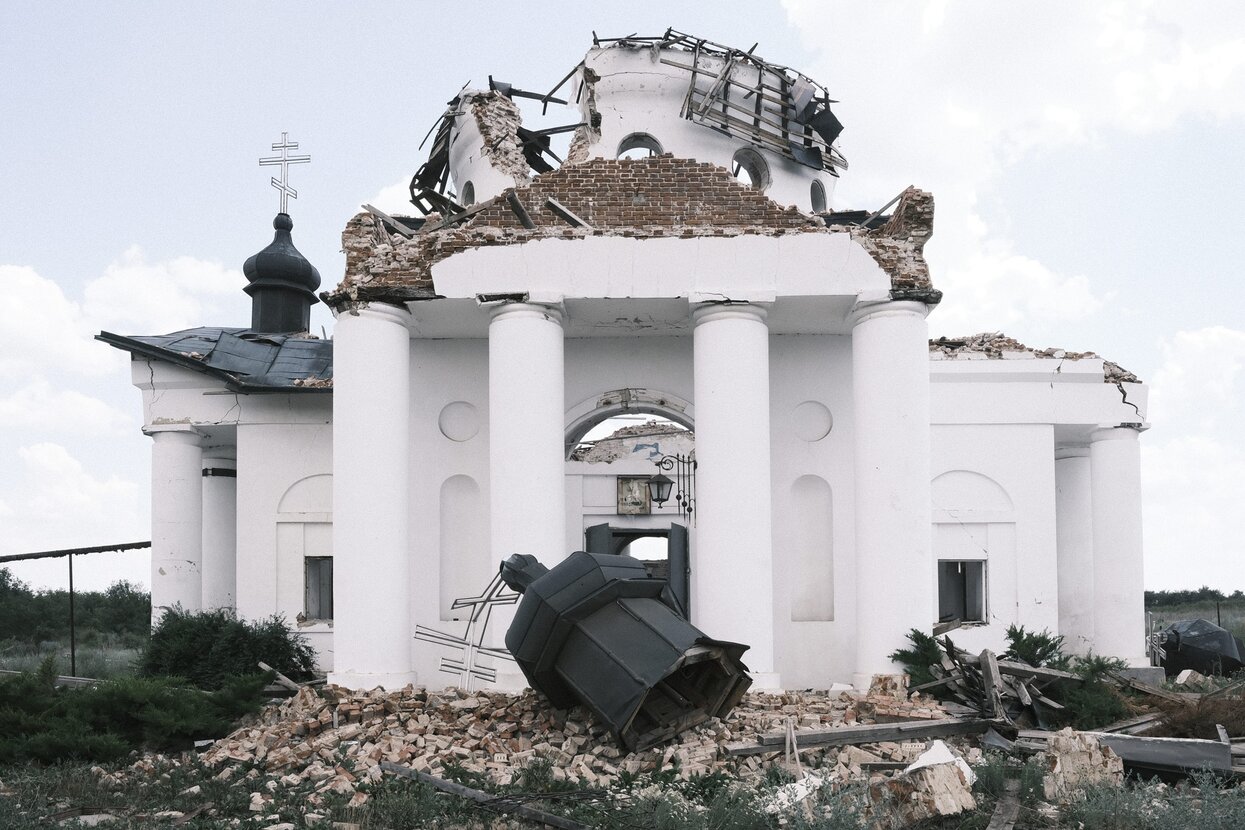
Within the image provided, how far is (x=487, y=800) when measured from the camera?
29.8ft

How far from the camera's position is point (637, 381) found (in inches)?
652

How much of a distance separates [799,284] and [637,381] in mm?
3060

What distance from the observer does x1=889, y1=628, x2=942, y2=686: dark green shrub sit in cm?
1353

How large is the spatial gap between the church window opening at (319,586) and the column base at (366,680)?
4.75 metres

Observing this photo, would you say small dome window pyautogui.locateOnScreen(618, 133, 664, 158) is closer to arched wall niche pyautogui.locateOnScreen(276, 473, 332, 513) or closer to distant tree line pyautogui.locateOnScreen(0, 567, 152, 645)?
arched wall niche pyautogui.locateOnScreen(276, 473, 332, 513)

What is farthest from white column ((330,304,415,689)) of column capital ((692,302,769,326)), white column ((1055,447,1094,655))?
white column ((1055,447,1094,655))

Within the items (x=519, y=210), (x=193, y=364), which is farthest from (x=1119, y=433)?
(x=193, y=364)

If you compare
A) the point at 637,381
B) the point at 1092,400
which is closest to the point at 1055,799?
the point at 637,381

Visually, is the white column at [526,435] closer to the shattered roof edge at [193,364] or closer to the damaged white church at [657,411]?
the damaged white church at [657,411]

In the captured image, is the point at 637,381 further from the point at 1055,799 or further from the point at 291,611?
the point at 1055,799

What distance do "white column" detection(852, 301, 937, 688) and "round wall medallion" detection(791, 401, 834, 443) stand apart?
1466 mm

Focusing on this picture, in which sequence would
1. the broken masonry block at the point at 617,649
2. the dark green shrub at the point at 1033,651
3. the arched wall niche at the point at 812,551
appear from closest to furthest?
the broken masonry block at the point at 617,649, the dark green shrub at the point at 1033,651, the arched wall niche at the point at 812,551

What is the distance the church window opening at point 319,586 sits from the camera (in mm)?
18703

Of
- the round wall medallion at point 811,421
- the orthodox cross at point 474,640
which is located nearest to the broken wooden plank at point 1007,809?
the orthodox cross at point 474,640
